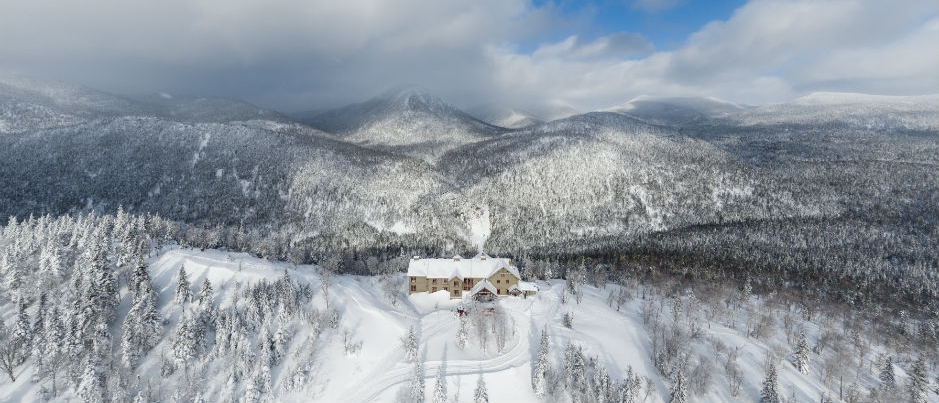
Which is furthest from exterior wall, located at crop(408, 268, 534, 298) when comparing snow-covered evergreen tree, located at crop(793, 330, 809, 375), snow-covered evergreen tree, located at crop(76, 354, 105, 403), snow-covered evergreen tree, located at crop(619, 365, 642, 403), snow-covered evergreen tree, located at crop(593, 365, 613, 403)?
snow-covered evergreen tree, located at crop(76, 354, 105, 403)

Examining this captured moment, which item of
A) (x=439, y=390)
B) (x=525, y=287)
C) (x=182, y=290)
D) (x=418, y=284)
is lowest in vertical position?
(x=525, y=287)

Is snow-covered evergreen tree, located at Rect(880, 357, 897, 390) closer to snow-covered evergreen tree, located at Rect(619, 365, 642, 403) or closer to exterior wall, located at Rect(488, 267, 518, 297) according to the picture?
snow-covered evergreen tree, located at Rect(619, 365, 642, 403)

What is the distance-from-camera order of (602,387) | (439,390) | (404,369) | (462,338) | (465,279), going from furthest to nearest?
(465,279), (462,338), (404,369), (602,387), (439,390)

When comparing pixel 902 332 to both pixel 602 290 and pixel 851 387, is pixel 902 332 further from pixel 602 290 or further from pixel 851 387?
pixel 602 290

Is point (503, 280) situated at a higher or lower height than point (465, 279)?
lower

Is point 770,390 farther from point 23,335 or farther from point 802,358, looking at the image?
point 23,335

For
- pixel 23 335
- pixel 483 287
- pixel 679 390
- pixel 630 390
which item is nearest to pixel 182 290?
pixel 23 335

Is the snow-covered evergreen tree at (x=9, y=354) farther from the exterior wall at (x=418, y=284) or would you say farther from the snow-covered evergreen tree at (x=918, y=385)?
the snow-covered evergreen tree at (x=918, y=385)

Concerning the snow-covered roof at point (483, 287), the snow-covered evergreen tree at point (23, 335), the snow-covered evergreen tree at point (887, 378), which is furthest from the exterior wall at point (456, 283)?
the snow-covered evergreen tree at point (887, 378)
